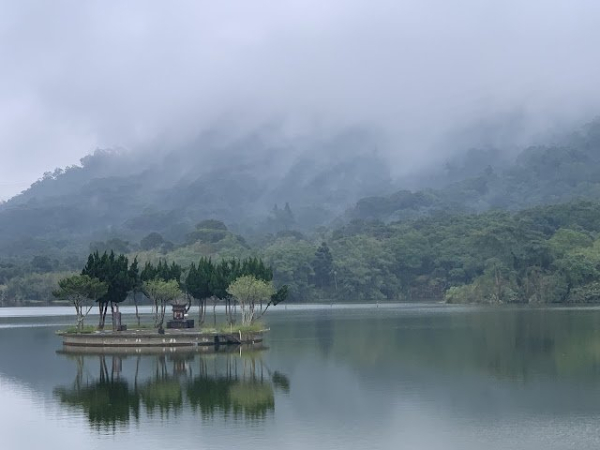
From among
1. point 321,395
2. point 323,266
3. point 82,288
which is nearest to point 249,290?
point 82,288

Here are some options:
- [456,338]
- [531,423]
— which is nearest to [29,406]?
[531,423]

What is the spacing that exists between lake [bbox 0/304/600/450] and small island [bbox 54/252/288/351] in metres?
2.72

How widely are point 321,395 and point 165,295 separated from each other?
28197mm

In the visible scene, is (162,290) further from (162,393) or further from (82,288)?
Answer: (162,393)

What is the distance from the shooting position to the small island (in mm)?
61500

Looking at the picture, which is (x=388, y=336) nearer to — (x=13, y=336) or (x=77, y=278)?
(x=77, y=278)

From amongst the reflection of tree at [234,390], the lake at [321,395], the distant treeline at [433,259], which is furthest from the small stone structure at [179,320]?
the distant treeline at [433,259]

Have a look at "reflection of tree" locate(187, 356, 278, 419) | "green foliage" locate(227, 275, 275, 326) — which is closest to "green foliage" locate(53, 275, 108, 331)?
"green foliage" locate(227, 275, 275, 326)

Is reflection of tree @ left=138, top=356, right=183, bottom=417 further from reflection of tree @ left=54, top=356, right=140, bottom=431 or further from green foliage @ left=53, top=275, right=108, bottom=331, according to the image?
green foliage @ left=53, top=275, right=108, bottom=331

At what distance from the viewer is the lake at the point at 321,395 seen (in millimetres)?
31094

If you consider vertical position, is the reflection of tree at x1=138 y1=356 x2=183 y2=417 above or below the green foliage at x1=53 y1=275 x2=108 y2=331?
below

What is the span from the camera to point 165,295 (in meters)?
66.8

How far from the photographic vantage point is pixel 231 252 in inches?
7180

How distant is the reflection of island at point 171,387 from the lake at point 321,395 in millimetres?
90
